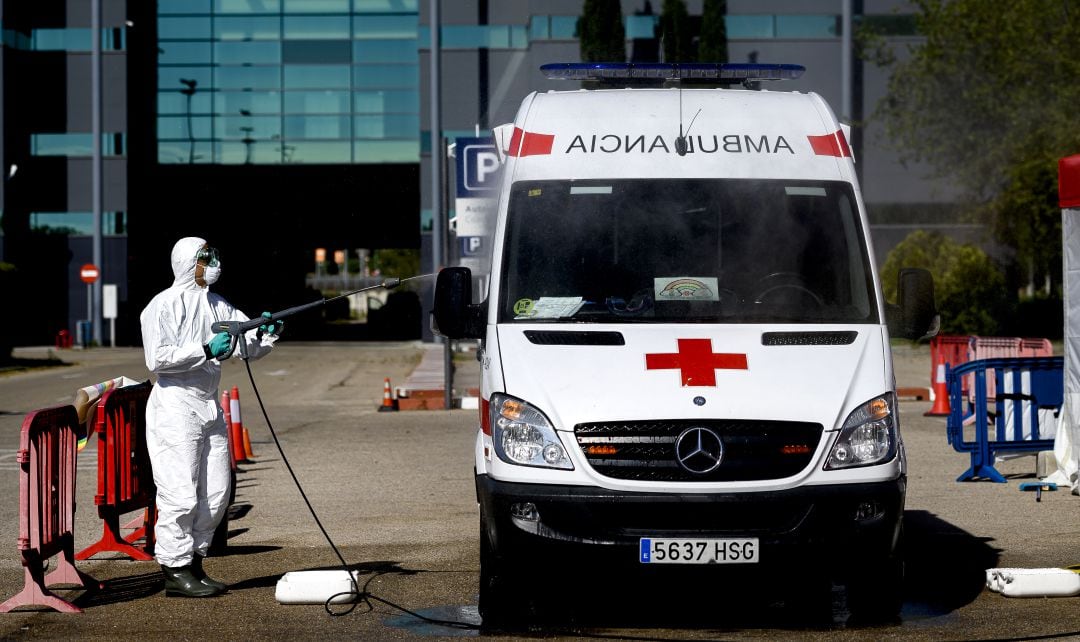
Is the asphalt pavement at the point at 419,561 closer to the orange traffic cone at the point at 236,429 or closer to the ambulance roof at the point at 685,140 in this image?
the orange traffic cone at the point at 236,429

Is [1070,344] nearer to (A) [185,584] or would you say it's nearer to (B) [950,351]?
(A) [185,584]

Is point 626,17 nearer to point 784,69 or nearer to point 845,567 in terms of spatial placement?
point 784,69

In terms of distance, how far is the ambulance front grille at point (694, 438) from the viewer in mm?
6742

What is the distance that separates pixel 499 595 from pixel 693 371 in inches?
56.7

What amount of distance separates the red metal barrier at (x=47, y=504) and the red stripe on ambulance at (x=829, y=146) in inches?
169

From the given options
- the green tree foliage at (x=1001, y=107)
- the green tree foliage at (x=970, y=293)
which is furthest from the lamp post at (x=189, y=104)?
the green tree foliage at (x=970, y=293)

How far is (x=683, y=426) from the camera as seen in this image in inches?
266

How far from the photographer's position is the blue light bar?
29.2ft

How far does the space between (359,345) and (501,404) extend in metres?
40.4

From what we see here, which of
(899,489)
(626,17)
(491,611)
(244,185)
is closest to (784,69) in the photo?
(899,489)

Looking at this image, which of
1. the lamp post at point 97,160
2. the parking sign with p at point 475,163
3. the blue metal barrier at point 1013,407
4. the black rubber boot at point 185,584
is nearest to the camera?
the black rubber boot at point 185,584

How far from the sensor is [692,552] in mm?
6699

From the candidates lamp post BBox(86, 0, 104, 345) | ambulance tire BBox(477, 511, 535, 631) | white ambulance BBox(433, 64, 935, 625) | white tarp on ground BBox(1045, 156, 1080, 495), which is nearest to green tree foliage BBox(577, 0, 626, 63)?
lamp post BBox(86, 0, 104, 345)

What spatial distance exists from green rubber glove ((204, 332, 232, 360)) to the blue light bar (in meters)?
2.53
